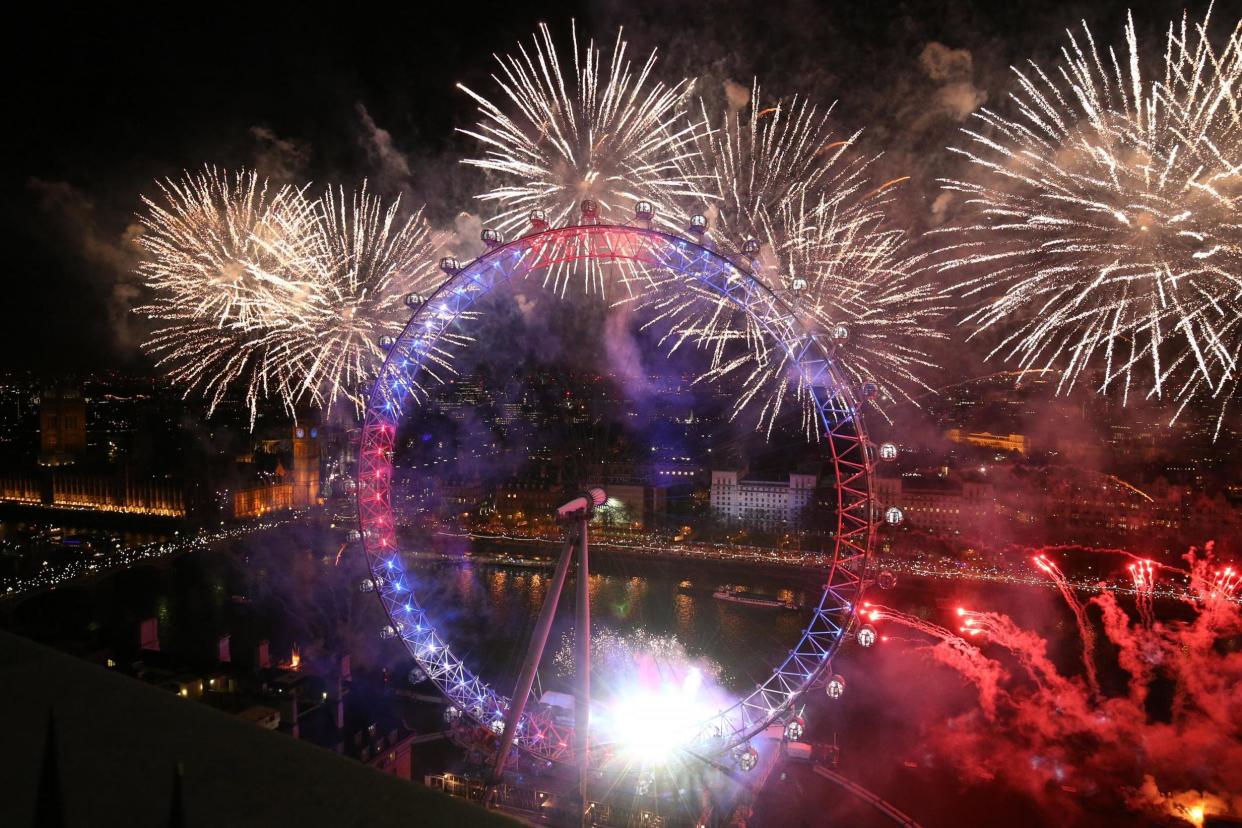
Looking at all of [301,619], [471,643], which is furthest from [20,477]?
[471,643]

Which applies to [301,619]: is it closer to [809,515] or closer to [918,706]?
[918,706]

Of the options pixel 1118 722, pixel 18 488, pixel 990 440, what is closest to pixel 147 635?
pixel 1118 722

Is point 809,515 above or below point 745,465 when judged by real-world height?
below

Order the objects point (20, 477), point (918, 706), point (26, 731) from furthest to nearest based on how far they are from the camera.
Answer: point (20, 477)
point (918, 706)
point (26, 731)

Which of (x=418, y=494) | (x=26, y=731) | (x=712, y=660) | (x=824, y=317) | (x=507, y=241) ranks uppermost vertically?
(x=507, y=241)

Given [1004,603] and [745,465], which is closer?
[1004,603]

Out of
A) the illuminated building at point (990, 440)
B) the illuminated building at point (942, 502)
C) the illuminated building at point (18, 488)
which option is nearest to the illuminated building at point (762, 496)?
the illuminated building at point (942, 502)

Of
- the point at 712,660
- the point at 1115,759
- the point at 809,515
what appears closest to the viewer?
the point at 1115,759
